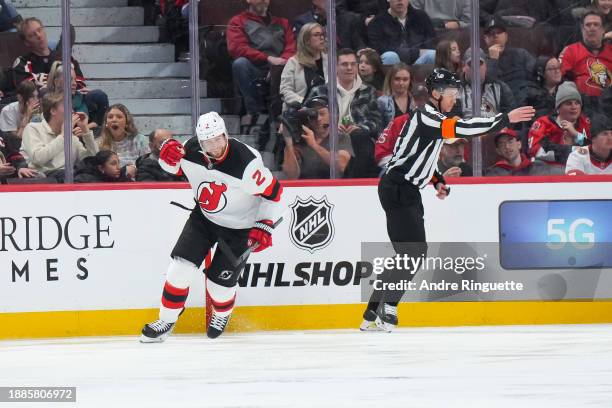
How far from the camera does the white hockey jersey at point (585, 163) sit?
7.96m

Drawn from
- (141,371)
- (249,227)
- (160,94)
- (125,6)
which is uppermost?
(125,6)

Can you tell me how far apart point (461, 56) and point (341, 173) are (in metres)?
1.00

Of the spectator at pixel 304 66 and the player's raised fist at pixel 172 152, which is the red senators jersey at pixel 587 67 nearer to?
the spectator at pixel 304 66

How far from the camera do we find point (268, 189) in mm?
7355

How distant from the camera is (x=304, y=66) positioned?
25.7 feet

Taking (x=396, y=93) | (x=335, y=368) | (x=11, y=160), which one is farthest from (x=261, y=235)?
(x=11, y=160)

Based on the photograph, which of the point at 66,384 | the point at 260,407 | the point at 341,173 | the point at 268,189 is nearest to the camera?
the point at 260,407

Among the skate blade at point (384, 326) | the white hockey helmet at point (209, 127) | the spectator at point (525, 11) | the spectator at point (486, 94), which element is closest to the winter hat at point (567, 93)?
the spectator at point (486, 94)

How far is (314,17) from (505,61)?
1175 millimetres

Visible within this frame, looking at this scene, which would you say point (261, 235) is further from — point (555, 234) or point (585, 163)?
point (585, 163)

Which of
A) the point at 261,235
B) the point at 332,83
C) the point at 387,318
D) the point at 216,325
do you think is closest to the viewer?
the point at 261,235

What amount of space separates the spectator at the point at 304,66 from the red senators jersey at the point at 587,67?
147 centimetres

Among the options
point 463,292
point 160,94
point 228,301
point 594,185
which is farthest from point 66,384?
point 594,185

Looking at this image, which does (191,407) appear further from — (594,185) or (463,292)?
(594,185)
